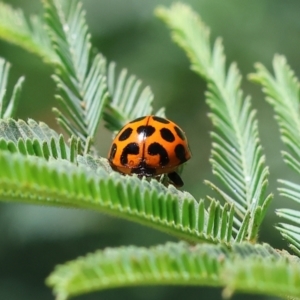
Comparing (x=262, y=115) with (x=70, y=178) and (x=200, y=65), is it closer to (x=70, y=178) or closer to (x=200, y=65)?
(x=200, y=65)

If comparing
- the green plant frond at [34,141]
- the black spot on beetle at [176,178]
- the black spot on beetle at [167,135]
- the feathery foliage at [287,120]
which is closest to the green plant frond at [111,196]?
the green plant frond at [34,141]

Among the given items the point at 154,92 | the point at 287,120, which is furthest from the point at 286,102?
the point at 154,92

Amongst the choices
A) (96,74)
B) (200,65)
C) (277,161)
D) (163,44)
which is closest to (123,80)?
(96,74)

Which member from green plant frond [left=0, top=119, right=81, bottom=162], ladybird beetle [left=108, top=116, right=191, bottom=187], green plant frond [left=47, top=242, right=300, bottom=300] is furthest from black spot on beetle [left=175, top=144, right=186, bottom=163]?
green plant frond [left=47, top=242, right=300, bottom=300]

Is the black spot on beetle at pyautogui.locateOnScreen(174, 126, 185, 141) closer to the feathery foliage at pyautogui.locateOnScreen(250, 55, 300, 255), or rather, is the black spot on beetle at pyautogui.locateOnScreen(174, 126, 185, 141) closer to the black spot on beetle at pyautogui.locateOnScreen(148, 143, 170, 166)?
the black spot on beetle at pyautogui.locateOnScreen(148, 143, 170, 166)

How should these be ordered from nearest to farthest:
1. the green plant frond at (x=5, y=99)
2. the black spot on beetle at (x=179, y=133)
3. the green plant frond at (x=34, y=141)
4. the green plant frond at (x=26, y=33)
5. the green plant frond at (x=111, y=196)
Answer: the green plant frond at (x=111, y=196)
the green plant frond at (x=34, y=141)
the green plant frond at (x=5, y=99)
the black spot on beetle at (x=179, y=133)
the green plant frond at (x=26, y=33)

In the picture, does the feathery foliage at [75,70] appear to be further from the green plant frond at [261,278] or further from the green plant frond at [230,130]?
the green plant frond at [261,278]
